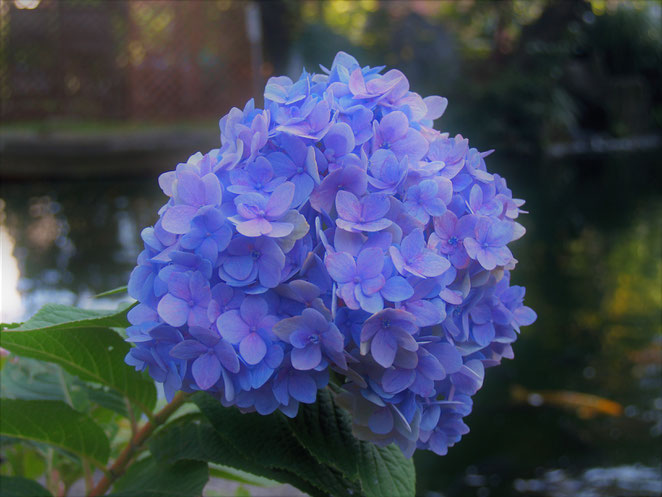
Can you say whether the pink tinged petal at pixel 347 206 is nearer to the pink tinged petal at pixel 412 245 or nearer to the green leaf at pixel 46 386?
the pink tinged petal at pixel 412 245

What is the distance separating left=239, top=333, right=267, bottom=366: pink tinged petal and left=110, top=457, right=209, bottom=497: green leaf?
30cm

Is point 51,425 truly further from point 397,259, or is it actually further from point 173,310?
point 397,259

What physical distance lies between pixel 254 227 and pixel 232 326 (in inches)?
3.3

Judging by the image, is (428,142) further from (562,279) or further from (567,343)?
(562,279)

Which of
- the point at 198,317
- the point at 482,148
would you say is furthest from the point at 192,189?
the point at 482,148

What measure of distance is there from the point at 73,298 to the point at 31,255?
1113mm

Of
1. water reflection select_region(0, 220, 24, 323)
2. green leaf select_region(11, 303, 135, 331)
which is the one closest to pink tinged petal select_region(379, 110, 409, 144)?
green leaf select_region(11, 303, 135, 331)

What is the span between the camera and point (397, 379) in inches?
23.7

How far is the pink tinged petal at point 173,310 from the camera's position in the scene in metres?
0.58

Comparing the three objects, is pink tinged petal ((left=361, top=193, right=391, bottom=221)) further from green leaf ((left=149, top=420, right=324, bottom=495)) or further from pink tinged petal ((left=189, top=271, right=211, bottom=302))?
green leaf ((left=149, top=420, right=324, bottom=495))

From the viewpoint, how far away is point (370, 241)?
611 millimetres

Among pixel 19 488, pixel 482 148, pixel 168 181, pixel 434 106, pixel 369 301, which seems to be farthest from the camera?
pixel 482 148

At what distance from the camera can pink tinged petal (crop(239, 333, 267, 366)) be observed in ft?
1.87

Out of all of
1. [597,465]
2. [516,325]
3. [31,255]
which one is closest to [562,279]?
[597,465]
